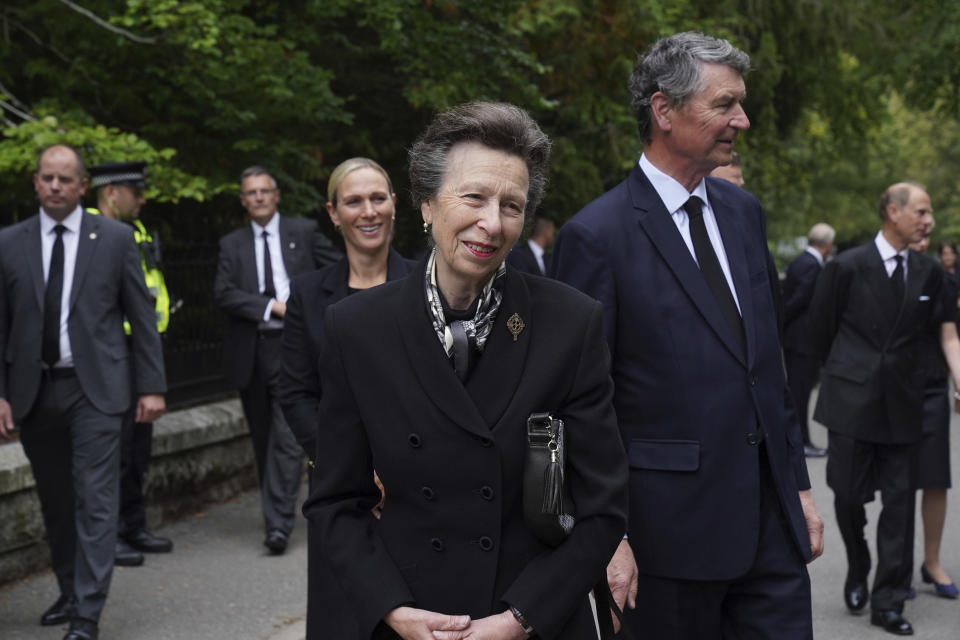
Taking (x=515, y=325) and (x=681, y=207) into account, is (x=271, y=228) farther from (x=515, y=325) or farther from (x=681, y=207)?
(x=515, y=325)

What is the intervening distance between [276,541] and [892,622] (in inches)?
144

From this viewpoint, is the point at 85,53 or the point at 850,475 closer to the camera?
the point at 850,475

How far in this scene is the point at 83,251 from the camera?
680 centimetres

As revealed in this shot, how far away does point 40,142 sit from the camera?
853 centimetres

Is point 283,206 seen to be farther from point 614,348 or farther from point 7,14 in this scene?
point 614,348

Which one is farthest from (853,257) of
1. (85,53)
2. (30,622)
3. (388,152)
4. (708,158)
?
(388,152)

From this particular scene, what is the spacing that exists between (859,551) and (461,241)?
5002mm

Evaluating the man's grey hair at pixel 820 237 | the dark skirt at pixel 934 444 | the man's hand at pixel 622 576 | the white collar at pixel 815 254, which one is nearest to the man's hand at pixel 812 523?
the man's hand at pixel 622 576

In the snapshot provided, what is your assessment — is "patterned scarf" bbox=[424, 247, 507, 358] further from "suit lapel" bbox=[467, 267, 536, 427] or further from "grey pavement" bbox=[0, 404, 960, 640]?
"grey pavement" bbox=[0, 404, 960, 640]

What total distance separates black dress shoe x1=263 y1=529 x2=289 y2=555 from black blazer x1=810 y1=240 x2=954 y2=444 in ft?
10.8

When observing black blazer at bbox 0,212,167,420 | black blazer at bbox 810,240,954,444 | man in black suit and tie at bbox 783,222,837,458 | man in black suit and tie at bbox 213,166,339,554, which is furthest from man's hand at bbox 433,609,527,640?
man in black suit and tie at bbox 783,222,837,458

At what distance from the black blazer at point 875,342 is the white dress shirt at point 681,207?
3.55m

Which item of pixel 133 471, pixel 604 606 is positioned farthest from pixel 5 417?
pixel 604 606

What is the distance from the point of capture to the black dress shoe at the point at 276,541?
8.55 m
